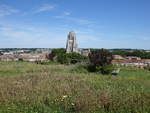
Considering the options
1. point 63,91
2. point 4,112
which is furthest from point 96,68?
point 4,112

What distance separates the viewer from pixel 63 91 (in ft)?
24.8

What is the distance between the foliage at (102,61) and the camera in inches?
735

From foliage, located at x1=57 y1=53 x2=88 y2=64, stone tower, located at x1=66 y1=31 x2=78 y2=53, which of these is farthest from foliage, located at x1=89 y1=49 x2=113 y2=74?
stone tower, located at x1=66 y1=31 x2=78 y2=53

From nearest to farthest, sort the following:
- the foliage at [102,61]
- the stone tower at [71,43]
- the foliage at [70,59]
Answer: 1. the foliage at [102,61]
2. the foliage at [70,59]
3. the stone tower at [71,43]

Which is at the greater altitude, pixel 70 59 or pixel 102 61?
pixel 102 61

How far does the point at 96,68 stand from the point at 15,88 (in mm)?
11779

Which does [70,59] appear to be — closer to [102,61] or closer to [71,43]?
[71,43]

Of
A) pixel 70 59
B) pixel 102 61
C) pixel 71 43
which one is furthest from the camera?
pixel 71 43

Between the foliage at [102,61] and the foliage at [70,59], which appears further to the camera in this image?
the foliage at [70,59]

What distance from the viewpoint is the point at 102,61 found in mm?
18953

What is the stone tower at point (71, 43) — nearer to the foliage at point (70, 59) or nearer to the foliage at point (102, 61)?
the foliage at point (70, 59)

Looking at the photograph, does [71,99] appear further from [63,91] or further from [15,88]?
[15,88]

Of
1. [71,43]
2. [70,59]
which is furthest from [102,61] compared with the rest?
[71,43]

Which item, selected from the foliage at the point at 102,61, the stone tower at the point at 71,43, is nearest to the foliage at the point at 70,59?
the stone tower at the point at 71,43
